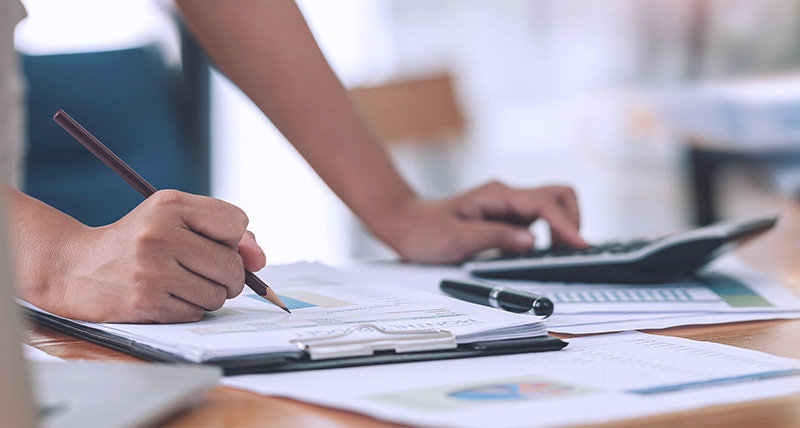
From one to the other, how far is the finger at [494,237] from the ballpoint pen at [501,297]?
279 millimetres

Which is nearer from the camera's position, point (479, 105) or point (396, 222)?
point (396, 222)

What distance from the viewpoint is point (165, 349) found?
0.46m

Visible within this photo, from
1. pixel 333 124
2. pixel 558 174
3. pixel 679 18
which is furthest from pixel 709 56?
pixel 333 124

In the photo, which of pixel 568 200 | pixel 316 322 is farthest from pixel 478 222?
pixel 316 322

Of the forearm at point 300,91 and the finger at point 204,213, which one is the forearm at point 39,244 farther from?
the forearm at point 300,91

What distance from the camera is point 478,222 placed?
103cm

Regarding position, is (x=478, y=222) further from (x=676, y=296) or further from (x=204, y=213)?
(x=204, y=213)

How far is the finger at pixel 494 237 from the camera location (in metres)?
1.00

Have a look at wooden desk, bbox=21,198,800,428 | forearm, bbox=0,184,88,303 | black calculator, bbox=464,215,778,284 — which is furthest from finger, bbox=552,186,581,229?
forearm, bbox=0,184,88,303

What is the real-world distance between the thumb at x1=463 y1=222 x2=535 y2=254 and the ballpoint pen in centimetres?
28

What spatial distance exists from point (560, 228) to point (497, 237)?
Result: 8 cm

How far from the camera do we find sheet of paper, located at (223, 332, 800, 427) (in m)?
0.36

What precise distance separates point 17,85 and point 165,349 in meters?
0.69

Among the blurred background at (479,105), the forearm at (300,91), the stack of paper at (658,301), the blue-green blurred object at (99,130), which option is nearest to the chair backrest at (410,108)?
the blurred background at (479,105)
